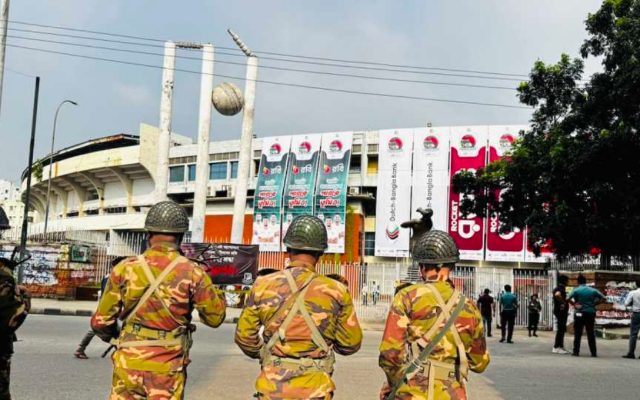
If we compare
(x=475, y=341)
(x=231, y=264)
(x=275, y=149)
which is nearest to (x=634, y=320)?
(x=475, y=341)

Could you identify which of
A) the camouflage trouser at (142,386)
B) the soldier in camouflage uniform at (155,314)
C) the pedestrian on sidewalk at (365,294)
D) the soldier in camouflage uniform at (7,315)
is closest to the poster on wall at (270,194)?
the pedestrian on sidewalk at (365,294)

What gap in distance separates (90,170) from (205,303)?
5836 cm

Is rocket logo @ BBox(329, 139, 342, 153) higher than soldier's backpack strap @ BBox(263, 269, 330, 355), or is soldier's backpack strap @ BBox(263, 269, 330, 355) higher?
rocket logo @ BBox(329, 139, 342, 153)

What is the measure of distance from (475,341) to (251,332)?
1.29 metres

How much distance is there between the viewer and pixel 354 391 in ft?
24.7

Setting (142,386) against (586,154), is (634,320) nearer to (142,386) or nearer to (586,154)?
(586,154)

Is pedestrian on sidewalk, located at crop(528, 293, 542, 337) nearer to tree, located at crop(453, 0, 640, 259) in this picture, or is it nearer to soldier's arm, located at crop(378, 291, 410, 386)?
tree, located at crop(453, 0, 640, 259)

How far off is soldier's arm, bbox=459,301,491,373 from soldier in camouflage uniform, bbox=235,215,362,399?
64cm

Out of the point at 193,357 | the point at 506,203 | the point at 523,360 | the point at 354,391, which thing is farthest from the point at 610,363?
the point at 506,203

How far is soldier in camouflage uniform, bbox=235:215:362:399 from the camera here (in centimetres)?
337

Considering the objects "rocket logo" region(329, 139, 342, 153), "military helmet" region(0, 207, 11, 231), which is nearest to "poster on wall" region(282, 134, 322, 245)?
"rocket logo" region(329, 139, 342, 153)

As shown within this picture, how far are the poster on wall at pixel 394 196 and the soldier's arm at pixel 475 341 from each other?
40220mm

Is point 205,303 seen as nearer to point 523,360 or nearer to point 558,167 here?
point 523,360

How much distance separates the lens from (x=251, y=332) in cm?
352
